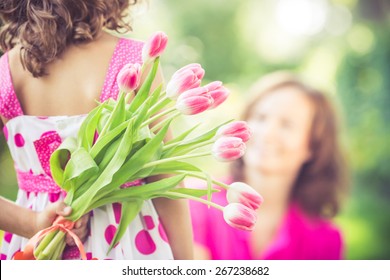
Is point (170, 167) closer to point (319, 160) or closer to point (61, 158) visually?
point (61, 158)

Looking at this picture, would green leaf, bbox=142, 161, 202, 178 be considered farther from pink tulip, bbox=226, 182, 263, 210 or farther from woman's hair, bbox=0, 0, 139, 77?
woman's hair, bbox=0, 0, 139, 77

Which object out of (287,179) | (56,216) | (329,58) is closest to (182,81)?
(56,216)

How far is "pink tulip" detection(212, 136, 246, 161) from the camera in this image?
0.76 meters

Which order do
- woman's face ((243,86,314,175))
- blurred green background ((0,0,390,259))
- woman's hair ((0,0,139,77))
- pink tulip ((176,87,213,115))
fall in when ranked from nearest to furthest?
1. pink tulip ((176,87,213,115))
2. woman's hair ((0,0,139,77))
3. woman's face ((243,86,314,175))
4. blurred green background ((0,0,390,259))

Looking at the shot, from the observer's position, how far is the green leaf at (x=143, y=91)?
0.80 metres

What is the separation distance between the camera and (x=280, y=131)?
1.86 metres

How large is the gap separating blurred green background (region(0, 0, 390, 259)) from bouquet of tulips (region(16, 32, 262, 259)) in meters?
1.35

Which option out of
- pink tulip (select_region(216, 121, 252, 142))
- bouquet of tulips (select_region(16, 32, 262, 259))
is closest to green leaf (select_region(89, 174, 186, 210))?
bouquet of tulips (select_region(16, 32, 262, 259))

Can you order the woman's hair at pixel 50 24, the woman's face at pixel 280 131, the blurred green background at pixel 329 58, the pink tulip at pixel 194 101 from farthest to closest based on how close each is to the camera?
the blurred green background at pixel 329 58
the woman's face at pixel 280 131
the woman's hair at pixel 50 24
the pink tulip at pixel 194 101

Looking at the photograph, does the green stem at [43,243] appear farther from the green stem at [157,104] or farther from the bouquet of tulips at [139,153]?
the green stem at [157,104]

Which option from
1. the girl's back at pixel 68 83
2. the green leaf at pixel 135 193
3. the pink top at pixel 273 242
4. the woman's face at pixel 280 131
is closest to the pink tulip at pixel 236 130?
the green leaf at pixel 135 193

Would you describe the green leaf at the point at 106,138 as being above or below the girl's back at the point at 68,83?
below

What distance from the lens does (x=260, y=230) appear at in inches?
70.9

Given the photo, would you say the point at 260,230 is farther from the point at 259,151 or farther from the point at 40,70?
the point at 40,70
